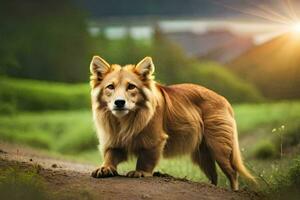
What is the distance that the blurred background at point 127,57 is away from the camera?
58.2 ft

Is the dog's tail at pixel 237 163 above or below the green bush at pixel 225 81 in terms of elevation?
below

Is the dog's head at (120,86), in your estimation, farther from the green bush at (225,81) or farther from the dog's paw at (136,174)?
the green bush at (225,81)

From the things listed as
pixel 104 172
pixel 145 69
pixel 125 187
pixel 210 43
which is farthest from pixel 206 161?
pixel 210 43

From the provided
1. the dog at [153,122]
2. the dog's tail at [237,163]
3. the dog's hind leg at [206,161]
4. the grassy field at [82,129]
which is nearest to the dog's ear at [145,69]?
the dog at [153,122]

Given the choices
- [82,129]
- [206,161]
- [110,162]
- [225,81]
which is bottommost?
[110,162]

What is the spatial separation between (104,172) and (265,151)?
6.72 metres

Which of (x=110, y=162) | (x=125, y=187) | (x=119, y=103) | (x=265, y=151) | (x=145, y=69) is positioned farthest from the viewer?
(x=265, y=151)

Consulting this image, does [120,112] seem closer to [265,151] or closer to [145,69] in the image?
[145,69]

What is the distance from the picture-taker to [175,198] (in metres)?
7.62

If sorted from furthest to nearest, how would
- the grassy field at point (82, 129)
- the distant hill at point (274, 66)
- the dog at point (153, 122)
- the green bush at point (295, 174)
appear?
the distant hill at point (274, 66) → the grassy field at point (82, 129) → the dog at point (153, 122) → the green bush at point (295, 174)

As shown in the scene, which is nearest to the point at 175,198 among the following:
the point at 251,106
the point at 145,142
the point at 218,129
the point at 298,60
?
the point at 145,142

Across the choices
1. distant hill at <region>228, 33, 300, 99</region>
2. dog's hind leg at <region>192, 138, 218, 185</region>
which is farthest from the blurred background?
dog's hind leg at <region>192, 138, 218, 185</region>

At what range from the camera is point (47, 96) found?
20.9 meters

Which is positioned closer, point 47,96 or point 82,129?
point 82,129
